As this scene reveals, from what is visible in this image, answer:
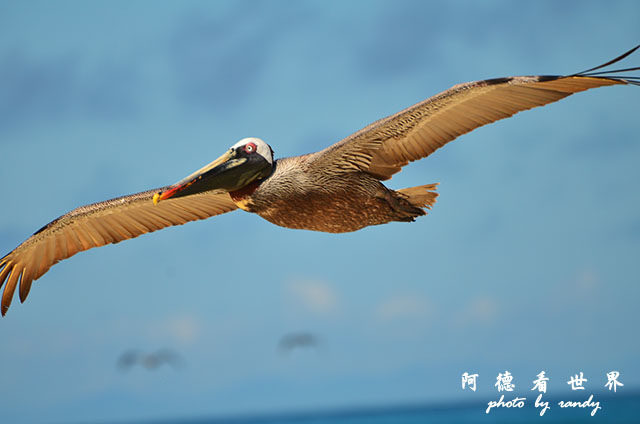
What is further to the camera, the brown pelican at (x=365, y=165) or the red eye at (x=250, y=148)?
the red eye at (x=250, y=148)

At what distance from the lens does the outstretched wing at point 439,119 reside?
6.92 metres

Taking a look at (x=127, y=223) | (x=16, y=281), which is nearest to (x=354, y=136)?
(x=127, y=223)

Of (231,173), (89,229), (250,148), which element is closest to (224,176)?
(231,173)

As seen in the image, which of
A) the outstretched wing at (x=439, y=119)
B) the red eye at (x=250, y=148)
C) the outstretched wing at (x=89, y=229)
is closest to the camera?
the outstretched wing at (x=439, y=119)

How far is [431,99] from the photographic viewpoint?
6.92 meters

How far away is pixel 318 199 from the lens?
7.17m

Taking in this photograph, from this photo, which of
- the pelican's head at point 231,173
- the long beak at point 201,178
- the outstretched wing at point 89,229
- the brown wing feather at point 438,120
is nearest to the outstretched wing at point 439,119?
the brown wing feather at point 438,120

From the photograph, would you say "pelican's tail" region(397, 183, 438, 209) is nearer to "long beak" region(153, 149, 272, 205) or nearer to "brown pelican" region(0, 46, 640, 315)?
"brown pelican" region(0, 46, 640, 315)

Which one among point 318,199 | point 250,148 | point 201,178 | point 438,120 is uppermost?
point 438,120

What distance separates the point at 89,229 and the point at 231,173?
2.57 metres

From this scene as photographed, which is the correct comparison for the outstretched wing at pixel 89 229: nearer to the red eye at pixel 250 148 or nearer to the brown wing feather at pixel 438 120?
the red eye at pixel 250 148

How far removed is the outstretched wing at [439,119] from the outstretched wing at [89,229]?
1.97 m

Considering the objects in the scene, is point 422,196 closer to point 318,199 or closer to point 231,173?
point 318,199

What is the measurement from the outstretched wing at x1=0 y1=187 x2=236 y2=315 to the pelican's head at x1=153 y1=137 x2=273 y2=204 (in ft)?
4.50
